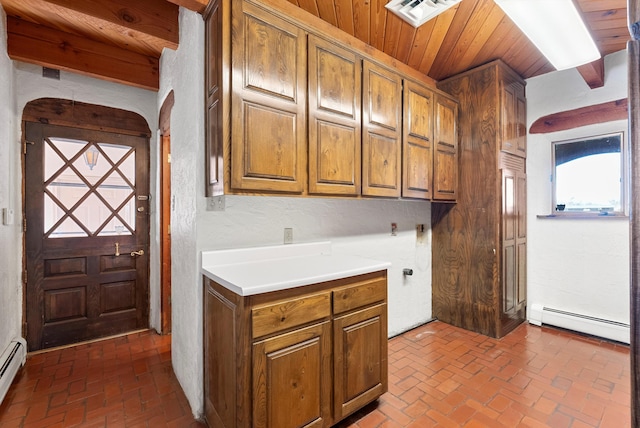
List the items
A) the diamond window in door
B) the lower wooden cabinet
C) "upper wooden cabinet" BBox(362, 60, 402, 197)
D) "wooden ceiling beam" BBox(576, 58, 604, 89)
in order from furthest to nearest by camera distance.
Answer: the diamond window in door, "wooden ceiling beam" BBox(576, 58, 604, 89), "upper wooden cabinet" BBox(362, 60, 402, 197), the lower wooden cabinet

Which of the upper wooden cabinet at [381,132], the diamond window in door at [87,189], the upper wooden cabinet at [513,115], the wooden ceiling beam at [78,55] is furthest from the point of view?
the upper wooden cabinet at [513,115]

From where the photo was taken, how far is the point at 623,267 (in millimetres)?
2771

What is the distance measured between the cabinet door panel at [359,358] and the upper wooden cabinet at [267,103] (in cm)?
89

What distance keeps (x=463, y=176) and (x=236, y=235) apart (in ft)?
7.97

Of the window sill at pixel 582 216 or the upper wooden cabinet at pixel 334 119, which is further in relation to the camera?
the window sill at pixel 582 216

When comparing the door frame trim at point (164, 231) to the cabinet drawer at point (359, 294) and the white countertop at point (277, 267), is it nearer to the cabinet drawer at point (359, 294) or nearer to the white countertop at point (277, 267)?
the white countertop at point (277, 267)

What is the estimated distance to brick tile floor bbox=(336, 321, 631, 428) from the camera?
1.85 meters

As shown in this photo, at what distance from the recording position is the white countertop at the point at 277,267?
4.86 ft

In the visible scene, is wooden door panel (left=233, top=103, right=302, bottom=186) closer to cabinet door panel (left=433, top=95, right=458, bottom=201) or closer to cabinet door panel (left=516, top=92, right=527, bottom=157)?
cabinet door panel (left=433, top=95, right=458, bottom=201)

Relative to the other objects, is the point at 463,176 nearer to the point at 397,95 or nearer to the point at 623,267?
the point at 397,95

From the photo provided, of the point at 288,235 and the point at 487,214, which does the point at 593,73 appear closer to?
the point at 487,214

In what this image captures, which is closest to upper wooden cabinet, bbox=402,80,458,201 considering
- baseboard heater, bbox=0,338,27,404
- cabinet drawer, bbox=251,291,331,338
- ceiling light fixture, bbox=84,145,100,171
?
cabinet drawer, bbox=251,291,331,338

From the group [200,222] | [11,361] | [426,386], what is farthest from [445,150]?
[11,361]

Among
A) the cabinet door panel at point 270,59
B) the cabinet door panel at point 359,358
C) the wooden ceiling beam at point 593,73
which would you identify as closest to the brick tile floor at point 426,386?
the cabinet door panel at point 359,358
